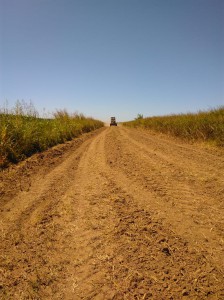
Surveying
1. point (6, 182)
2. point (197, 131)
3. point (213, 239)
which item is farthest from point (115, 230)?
point (197, 131)

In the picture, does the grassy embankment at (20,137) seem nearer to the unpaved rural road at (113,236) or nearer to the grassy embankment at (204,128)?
the unpaved rural road at (113,236)

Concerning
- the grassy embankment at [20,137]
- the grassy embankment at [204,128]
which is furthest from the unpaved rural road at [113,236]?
the grassy embankment at [204,128]

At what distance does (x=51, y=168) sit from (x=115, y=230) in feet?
12.2

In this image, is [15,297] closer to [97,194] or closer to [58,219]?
Answer: [58,219]

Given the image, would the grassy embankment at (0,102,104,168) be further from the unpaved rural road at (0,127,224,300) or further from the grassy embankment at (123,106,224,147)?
the grassy embankment at (123,106,224,147)

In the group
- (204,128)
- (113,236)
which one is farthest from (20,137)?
(204,128)

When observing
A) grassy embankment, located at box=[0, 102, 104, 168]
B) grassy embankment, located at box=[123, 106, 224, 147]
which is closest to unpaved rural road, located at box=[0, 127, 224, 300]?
grassy embankment, located at box=[0, 102, 104, 168]

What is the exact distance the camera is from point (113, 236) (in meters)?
2.89

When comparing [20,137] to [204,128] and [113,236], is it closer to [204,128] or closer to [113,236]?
[113,236]

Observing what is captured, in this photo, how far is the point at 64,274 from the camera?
232cm

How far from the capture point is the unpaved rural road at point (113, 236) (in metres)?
2.16

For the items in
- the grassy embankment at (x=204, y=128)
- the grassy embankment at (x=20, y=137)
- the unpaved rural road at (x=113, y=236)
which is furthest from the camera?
the grassy embankment at (x=204, y=128)

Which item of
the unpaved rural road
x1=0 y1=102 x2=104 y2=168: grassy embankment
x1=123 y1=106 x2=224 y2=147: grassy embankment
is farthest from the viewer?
x1=123 y1=106 x2=224 y2=147: grassy embankment

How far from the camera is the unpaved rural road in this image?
7.09ft
